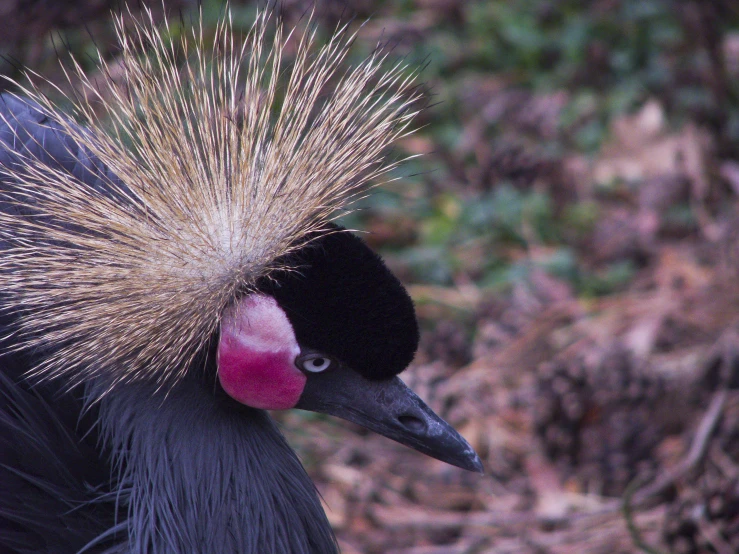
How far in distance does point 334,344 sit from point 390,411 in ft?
0.65

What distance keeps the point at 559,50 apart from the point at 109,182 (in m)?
3.44

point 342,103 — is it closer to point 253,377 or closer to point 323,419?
point 253,377

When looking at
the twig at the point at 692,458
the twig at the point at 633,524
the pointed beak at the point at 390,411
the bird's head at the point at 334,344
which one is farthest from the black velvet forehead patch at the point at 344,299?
the twig at the point at 692,458

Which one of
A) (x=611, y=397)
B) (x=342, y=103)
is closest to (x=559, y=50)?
(x=611, y=397)

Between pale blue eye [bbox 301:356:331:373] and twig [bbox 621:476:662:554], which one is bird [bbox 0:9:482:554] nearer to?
pale blue eye [bbox 301:356:331:373]

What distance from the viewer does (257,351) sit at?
5.42 feet

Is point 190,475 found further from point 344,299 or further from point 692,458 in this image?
point 692,458

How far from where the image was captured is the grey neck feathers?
172 cm

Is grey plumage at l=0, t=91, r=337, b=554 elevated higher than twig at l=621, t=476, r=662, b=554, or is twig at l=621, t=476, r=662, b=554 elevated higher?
grey plumage at l=0, t=91, r=337, b=554

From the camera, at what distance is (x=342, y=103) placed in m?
1.81

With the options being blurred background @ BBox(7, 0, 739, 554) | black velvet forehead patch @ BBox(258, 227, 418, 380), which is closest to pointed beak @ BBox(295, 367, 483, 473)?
black velvet forehead patch @ BBox(258, 227, 418, 380)

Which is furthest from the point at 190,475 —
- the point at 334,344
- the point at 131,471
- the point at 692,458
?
the point at 692,458

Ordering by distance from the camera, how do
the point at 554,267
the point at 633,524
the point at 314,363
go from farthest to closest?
the point at 554,267, the point at 633,524, the point at 314,363

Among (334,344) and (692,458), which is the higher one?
(334,344)
